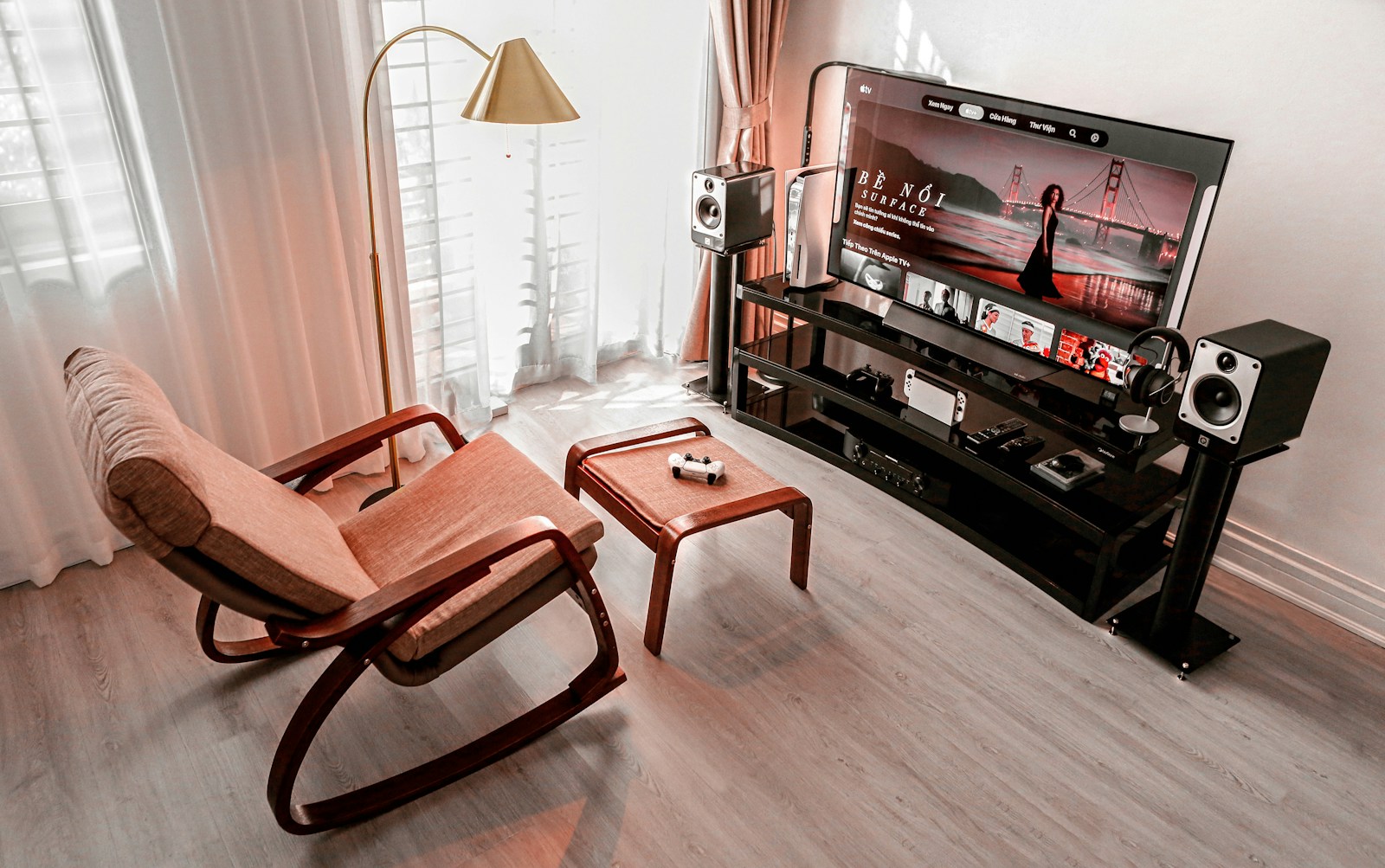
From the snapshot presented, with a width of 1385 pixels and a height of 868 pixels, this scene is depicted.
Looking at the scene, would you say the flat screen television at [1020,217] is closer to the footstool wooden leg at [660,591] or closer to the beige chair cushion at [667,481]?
the beige chair cushion at [667,481]

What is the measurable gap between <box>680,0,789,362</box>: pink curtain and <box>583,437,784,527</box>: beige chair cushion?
41.9 inches

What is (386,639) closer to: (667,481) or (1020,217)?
(667,481)

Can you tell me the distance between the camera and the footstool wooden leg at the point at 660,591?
2595 millimetres

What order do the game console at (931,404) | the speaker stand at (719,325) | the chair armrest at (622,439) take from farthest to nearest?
the speaker stand at (719,325) → the game console at (931,404) → the chair armrest at (622,439)

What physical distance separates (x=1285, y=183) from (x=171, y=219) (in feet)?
10.4

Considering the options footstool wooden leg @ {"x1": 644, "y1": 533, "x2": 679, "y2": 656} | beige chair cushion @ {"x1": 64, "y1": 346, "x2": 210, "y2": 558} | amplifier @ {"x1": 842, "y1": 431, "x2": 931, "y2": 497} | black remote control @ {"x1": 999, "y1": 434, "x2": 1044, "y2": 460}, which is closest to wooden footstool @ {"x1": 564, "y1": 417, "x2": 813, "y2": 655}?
footstool wooden leg @ {"x1": 644, "y1": 533, "x2": 679, "y2": 656}

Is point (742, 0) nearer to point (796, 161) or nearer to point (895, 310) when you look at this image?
point (796, 161)

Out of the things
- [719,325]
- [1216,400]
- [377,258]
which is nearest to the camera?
[1216,400]

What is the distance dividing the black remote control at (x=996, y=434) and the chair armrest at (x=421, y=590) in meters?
1.54

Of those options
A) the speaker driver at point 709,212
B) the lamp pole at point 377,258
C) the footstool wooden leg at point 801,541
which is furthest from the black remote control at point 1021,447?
the lamp pole at point 377,258

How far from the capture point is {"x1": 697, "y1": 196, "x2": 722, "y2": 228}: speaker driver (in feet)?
12.0

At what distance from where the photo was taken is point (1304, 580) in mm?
2988

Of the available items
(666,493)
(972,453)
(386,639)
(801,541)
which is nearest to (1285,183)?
(972,453)

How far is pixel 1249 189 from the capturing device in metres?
2.81
